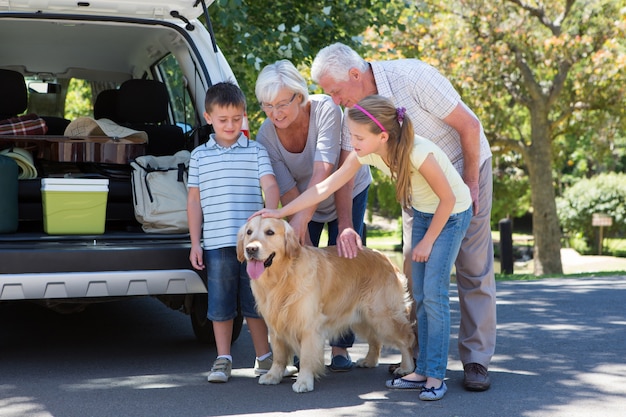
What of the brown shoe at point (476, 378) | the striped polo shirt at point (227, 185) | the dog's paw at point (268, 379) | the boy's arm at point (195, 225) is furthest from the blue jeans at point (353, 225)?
the brown shoe at point (476, 378)

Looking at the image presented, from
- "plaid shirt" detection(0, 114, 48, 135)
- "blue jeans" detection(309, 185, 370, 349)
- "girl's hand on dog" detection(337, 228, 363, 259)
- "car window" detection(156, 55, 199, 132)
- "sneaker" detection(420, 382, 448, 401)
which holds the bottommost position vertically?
"sneaker" detection(420, 382, 448, 401)

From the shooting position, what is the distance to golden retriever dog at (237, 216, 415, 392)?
4512mm

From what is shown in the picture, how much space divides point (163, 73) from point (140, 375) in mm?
2923

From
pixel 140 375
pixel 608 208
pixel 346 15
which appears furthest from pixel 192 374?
pixel 608 208

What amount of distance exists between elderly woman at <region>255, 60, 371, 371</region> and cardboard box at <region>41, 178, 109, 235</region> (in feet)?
3.50

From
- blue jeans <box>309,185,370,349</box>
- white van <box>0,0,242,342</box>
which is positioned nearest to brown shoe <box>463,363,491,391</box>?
blue jeans <box>309,185,370,349</box>

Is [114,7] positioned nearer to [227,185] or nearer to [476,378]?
[227,185]

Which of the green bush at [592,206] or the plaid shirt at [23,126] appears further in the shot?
the green bush at [592,206]

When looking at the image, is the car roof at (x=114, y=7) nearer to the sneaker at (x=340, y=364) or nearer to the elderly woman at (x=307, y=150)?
the elderly woman at (x=307, y=150)

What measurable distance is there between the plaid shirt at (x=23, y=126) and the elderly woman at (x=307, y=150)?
176 centimetres

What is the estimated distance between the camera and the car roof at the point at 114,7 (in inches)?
213

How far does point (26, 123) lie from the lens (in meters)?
5.99

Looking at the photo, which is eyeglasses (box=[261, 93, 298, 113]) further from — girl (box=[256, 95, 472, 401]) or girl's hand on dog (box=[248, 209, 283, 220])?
girl's hand on dog (box=[248, 209, 283, 220])

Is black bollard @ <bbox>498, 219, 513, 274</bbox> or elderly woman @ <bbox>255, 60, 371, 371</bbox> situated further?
black bollard @ <bbox>498, 219, 513, 274</bbox>
